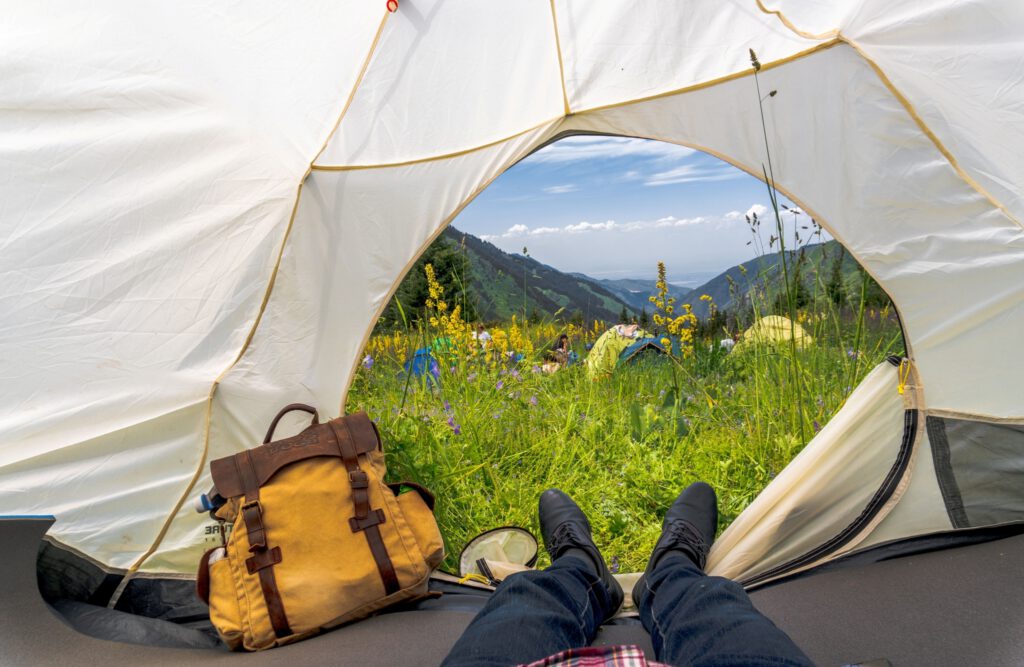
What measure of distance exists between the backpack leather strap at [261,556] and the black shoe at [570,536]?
0.68 meters

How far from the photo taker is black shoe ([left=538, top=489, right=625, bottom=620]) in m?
1.85

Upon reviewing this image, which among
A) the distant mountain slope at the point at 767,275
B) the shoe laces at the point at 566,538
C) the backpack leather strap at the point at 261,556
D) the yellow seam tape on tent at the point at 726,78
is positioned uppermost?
the yellow seam tape on tent at the point at 726,78

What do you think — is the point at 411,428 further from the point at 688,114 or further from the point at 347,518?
the point at 688,114

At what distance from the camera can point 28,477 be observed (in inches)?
71.9

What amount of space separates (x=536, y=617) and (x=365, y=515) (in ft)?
1.94

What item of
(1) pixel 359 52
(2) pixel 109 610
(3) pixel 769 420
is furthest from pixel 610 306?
(2) pixel 109 610

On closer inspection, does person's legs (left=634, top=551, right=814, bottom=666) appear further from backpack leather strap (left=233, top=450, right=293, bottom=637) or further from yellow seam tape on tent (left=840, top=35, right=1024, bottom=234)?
yellow seam tape on tent (left=840, top=35, right=1024, bottom=234)

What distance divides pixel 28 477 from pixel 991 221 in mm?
2399

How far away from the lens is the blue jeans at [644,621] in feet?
3.94

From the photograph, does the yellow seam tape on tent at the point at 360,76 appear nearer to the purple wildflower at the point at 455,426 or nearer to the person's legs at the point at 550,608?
the purple wildflower at the point at 455,426

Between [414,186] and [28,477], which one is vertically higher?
[414,186]

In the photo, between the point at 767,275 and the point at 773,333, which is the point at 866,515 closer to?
the point at 773,333

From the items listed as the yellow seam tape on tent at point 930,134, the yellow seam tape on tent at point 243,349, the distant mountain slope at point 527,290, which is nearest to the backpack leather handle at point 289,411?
the yellow seam tape on tent at point 243,349

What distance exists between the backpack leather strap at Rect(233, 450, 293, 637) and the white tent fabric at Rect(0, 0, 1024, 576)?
27 centimetres
